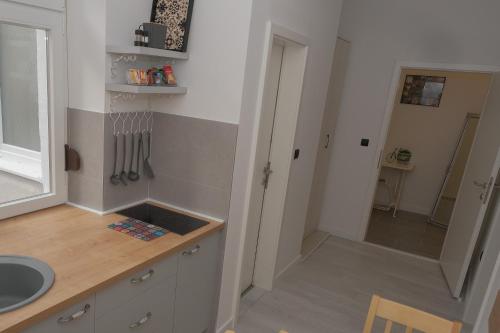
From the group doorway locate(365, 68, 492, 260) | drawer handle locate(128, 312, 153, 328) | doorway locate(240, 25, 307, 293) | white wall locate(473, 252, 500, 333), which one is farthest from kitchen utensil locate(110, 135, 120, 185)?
doorway locate(365, 68, 492, 260)

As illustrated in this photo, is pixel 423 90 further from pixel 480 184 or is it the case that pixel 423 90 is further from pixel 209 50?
pixel 209 50

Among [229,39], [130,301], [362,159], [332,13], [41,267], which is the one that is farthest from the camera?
[362,159]

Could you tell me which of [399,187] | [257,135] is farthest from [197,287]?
[399,187]

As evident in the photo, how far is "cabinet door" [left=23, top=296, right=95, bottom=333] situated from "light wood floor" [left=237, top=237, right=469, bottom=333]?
130 cm

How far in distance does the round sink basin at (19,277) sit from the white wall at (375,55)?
3.32 meters

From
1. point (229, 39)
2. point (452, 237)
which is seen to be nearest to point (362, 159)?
point (452, 237)

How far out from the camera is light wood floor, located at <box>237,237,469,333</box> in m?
2.55

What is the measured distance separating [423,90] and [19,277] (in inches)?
208

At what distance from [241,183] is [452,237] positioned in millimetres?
2455

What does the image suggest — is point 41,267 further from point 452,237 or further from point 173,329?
point 452,237

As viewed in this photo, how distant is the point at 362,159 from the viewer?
3.98m

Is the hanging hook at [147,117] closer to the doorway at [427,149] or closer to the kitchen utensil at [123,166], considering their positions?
the kitchen utensil at [123,166]

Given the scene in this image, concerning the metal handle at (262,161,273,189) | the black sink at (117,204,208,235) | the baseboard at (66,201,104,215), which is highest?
the metal handle at (262,161,273,189)

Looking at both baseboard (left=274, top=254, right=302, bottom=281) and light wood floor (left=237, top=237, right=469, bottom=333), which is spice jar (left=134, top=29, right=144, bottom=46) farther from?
baseboard (left=274, top=254, right=302, bottom=281)
